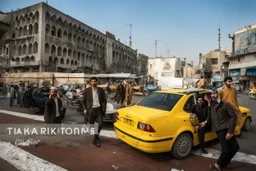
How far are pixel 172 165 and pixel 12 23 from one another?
136 feet

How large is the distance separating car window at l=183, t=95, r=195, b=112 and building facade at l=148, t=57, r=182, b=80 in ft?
206

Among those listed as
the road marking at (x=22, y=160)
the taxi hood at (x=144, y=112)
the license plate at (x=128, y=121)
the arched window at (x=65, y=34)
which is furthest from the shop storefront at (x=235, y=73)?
the road marking at (x=22, y=160)

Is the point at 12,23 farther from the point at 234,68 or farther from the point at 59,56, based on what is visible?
the point at 234,68

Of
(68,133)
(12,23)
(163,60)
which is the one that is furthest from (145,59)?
(68,133)

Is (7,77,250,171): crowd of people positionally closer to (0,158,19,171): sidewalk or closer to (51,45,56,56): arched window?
(0,158,19,171): sidewalk

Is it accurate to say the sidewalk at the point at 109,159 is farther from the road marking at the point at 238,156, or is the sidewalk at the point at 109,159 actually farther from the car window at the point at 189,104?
the car window at the point at 189,104

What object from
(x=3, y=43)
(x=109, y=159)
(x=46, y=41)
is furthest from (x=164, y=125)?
(x=3, y=43)

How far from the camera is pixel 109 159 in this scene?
4.40 m

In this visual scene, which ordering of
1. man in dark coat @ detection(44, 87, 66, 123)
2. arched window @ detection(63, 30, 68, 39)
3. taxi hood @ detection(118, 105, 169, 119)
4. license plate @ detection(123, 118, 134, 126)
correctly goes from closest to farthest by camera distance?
1. taxi hood @ detection(118, 105, 169, 119)
2. license plate @ detection(123, 118, 134, 126)
3. man in dark coat @ detection(44, 87, 66, 123)
4. arched window @ detection(63, 30, 68, 39)

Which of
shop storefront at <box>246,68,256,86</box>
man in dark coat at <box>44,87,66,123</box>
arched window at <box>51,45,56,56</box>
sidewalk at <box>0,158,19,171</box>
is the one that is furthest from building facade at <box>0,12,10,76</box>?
shop storefront at <box>246,68,256,86</box>

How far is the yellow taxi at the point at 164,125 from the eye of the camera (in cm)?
405

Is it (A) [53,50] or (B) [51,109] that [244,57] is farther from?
(B) [51,109]

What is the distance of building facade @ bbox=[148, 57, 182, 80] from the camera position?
6781 cm

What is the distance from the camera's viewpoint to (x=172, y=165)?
4.14 m
